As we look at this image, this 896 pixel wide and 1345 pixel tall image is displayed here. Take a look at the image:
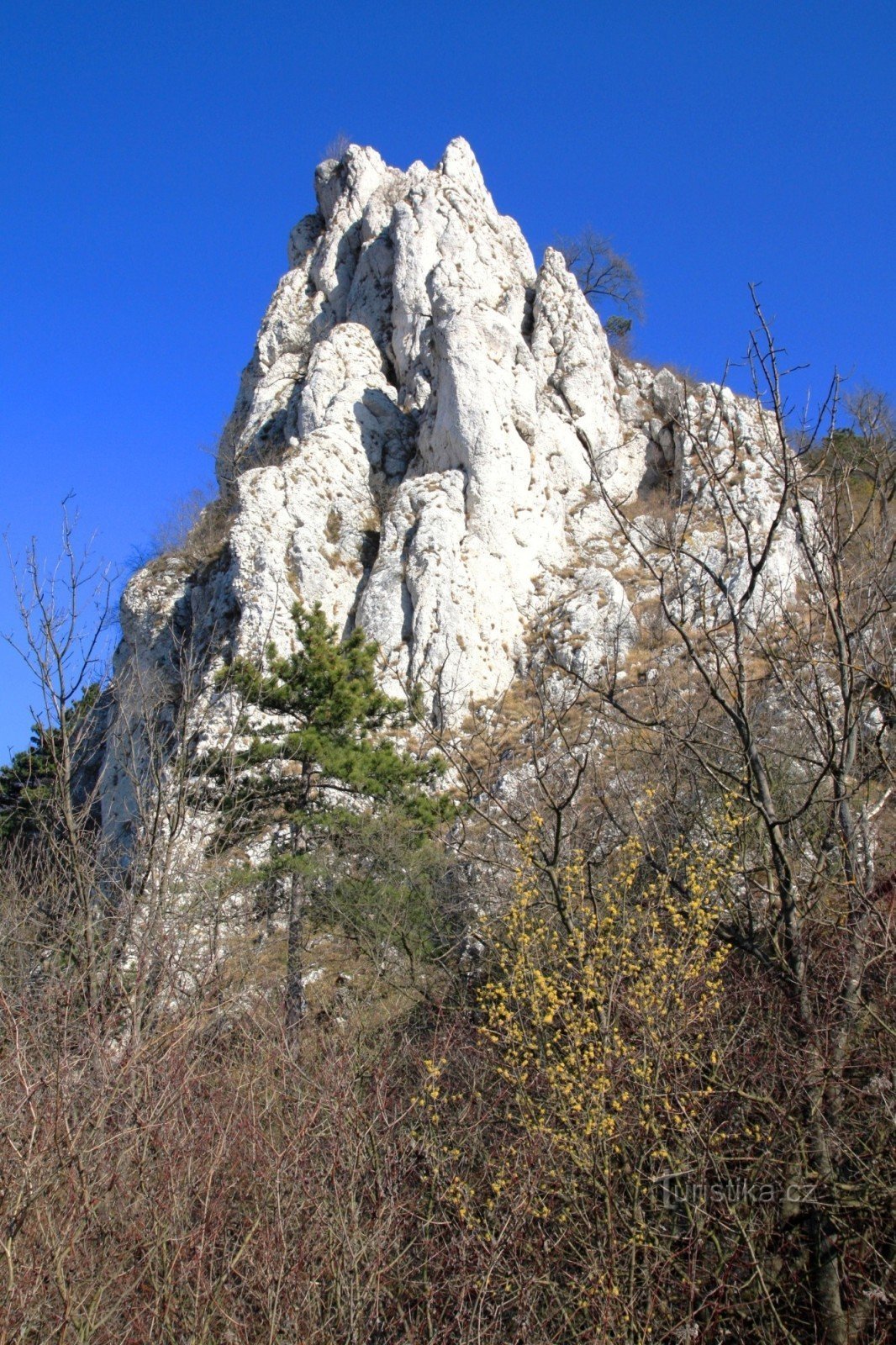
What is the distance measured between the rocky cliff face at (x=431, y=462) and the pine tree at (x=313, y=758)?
11.7ft

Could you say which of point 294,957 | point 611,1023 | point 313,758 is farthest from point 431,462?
point 611,1023

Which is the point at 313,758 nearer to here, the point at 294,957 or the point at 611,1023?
the point at 294,957

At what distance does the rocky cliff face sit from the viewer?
21031 mm

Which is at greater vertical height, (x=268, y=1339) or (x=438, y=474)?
(x=438, y=474)

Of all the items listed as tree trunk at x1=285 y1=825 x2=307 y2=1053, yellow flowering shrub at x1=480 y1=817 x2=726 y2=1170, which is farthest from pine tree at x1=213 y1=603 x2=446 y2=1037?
yellow flowering shrub at x1=480 y1=817 x2=726 y2=1170

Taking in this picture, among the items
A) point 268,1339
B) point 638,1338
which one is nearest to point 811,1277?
point 638,1338

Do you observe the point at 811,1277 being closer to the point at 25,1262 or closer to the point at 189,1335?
the point at 189,1335

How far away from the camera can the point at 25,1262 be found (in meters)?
3.70

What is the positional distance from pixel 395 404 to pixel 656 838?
2011 cm

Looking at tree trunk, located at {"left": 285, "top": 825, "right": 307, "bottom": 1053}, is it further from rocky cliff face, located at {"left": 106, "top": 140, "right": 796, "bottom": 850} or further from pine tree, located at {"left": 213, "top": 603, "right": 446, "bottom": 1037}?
rocky cliff face, located at {"left": 106, "top": 140, "right": 796, "bottom": 850}

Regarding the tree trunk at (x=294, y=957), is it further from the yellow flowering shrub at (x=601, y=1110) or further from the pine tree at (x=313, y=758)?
the yellow flowering shrub at (x=601, y=1110)

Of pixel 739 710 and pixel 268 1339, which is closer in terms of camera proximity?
pixel 268 1339

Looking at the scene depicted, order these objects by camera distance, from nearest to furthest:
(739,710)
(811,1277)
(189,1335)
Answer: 1. (189,1335)
2. (811,1277)
3. (739,710)

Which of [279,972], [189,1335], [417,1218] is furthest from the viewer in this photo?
[279,972]
